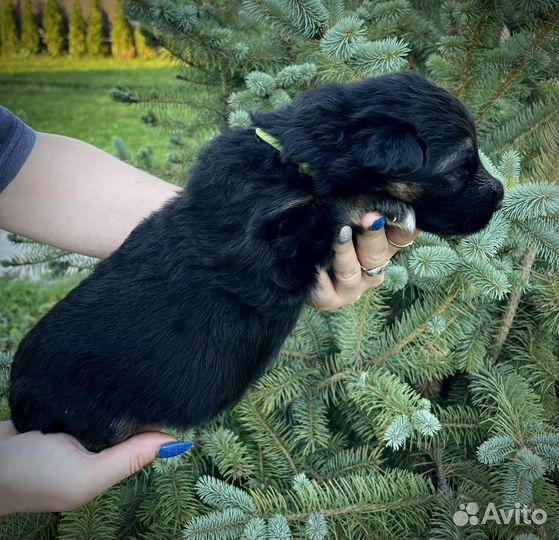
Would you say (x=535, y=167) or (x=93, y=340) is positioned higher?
(x=535, y=167)

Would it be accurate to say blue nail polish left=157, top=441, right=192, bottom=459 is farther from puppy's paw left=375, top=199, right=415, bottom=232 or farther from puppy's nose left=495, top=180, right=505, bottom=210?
puppy's nose left=495, top=180, right=505, bottom=210

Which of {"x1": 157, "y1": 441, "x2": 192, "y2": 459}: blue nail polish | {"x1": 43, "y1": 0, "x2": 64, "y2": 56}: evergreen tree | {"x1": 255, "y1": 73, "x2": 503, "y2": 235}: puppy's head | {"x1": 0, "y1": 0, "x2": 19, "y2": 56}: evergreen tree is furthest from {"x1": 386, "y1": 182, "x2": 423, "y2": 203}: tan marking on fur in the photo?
{"x1": 0, "y1": 0, "x2": 19, "y2": 56}: evergreen tree

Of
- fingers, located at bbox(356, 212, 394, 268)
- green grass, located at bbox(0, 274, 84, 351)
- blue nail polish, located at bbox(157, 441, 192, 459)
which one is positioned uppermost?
fingers, located at bbox(356, 212, 394, 268)

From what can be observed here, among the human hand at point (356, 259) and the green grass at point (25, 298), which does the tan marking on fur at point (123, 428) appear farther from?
the green grass at point (25, 298)

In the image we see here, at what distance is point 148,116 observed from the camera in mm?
3721

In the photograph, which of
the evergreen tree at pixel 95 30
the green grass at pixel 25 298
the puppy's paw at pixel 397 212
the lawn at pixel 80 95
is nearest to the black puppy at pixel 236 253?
the puppy's paw at pixel 397 212

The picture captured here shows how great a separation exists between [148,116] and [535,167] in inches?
87.7

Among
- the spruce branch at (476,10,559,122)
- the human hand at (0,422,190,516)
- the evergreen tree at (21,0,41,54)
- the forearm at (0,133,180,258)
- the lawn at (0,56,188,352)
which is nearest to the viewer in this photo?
the human hand at (0,422,190,516)

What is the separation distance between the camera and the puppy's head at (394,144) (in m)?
1.91

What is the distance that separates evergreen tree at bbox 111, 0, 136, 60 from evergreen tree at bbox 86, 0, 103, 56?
187 millimetres

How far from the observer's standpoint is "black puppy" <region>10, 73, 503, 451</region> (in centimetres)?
196

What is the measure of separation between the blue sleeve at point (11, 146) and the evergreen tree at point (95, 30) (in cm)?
623

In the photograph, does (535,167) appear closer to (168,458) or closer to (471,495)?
(471,495)

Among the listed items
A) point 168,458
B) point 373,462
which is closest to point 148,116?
point 168,458
